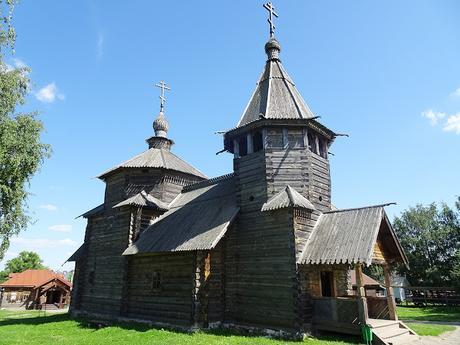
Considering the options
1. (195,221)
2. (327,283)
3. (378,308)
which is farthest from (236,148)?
(378,308)

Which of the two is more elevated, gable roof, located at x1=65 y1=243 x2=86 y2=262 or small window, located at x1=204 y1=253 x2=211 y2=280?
gable roof, located at x1=65 y1=243 x2=86 y2=262

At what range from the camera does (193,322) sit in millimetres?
14625

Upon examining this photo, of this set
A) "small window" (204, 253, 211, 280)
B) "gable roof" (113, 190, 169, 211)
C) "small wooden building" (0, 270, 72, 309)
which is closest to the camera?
"small window" (204, 253, 211, 280)

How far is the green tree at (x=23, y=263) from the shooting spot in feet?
253

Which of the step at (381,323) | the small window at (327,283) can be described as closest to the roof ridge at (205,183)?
the small window at (327,283)

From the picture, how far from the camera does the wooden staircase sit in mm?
11641

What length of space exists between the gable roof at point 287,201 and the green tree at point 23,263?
79.8 m

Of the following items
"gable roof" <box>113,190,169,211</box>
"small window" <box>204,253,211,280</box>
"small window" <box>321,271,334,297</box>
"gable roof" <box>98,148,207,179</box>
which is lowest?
"small window" <box>321,271,334,297</box>

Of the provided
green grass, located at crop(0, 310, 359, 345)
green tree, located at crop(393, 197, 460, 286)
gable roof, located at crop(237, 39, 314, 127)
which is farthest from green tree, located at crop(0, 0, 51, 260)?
green tree, located at crop(393, 197, 460, 286)

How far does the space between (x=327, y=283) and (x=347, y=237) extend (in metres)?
3.58

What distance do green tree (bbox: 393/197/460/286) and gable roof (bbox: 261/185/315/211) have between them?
32827 mm

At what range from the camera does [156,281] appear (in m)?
17.5

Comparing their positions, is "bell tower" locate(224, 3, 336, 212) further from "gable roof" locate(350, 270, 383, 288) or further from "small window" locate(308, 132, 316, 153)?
"gable roof" locate(350, 270, 383, 288)

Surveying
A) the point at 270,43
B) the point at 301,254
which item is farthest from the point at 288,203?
the point at 270,43
